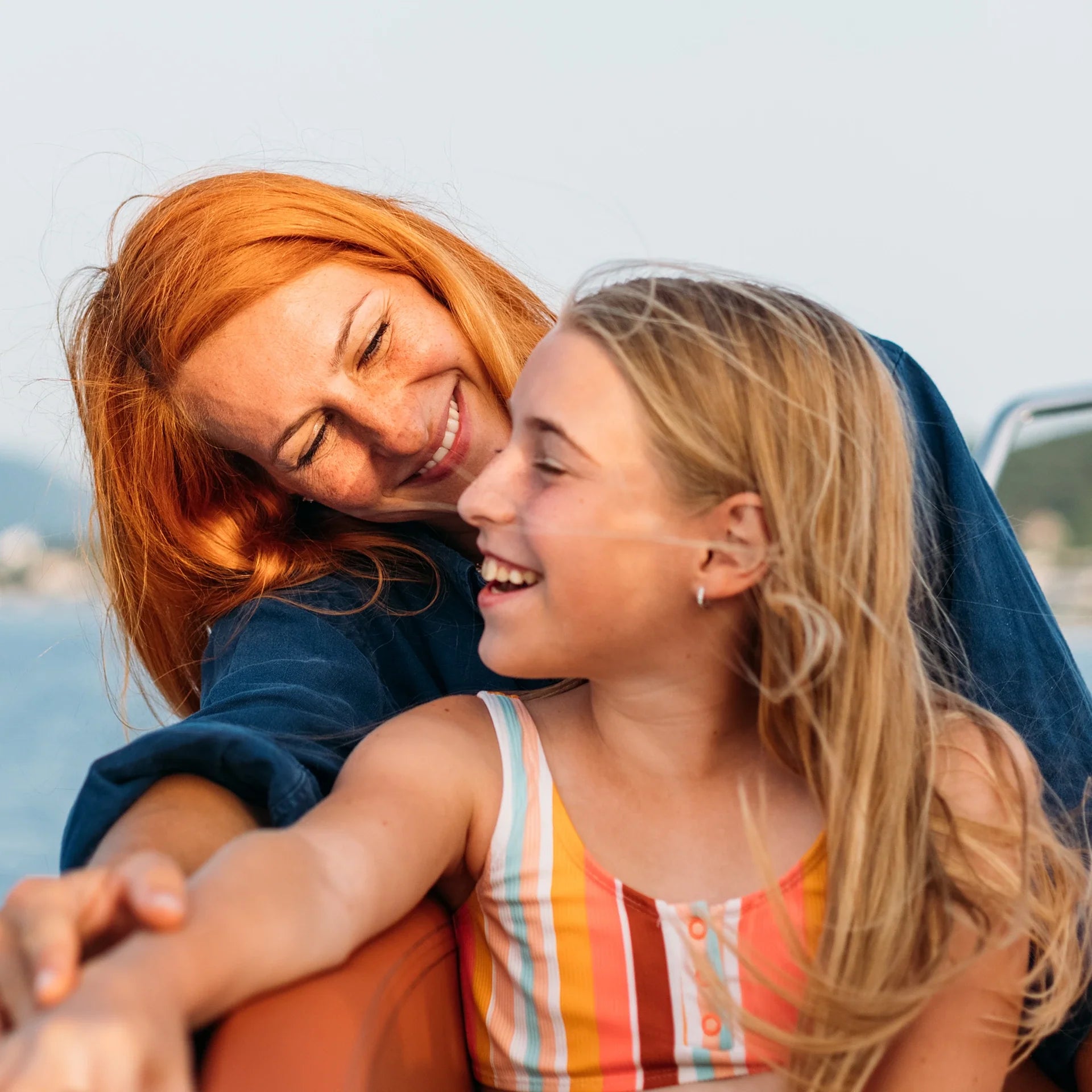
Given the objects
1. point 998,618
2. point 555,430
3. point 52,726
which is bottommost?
point 52,726

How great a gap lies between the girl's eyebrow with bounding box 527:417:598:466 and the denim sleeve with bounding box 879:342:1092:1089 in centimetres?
43

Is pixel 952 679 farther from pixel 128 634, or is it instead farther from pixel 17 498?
pixel 17 498

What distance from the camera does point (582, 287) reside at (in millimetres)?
1111

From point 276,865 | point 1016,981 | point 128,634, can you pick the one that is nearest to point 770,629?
point 1016,981

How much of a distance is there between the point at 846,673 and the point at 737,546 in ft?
0.44

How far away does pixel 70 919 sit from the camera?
636 millimetres

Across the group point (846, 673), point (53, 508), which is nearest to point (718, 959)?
point (846, 673)

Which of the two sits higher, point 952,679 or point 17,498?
point 952,679

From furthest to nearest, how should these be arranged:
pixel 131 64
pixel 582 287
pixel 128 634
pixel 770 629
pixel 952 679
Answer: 1. pixel 131 64
2. pixel 128 634
3. pixel 952 679
4. pixel 582 287
5. pixel 770 629

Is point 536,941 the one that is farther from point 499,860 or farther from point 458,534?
point 458,534

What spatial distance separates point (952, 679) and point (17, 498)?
1.61 metres

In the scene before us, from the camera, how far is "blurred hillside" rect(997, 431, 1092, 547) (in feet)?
7.45

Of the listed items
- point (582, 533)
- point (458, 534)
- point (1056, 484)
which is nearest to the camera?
point (582, 533)

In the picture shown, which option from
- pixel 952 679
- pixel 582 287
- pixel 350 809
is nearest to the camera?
pixel 350 809
